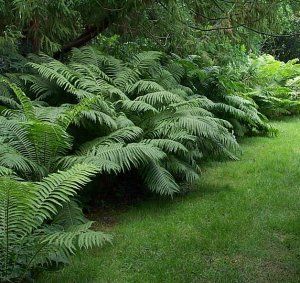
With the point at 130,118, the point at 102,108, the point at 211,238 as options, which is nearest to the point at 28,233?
the point at 211,238

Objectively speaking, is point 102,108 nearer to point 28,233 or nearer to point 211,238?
point 211,238

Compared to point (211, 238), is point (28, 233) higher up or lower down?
higher up

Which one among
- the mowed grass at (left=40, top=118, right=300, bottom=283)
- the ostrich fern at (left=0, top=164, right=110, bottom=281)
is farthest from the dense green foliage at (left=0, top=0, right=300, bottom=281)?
the mowed grass at (left=40, top=118, right=300, bottom=283)

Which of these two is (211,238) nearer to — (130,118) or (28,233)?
(28,233)

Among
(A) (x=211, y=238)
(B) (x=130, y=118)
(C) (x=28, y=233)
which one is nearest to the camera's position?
(C) (x=28, y=233)

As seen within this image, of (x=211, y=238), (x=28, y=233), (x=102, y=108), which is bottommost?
(x=211, y=238)

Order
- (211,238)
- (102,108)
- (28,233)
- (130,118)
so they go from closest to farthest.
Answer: (28,233) → (211,238) → (102,108) → (130,118)

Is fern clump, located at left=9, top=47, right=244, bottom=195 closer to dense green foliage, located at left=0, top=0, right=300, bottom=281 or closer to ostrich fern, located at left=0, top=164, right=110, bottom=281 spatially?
dense green foliage, located at left=0, top=0, right=300, bottom=281

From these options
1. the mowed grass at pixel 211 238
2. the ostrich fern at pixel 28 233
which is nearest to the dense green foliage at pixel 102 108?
the ostrich fern at pixel 28 233

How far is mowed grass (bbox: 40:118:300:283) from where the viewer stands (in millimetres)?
3678

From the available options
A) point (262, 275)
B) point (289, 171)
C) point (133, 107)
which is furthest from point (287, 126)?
point (262, 275)

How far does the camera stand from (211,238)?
4328mm

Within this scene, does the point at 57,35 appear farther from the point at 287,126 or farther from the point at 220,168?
the point at 287,126

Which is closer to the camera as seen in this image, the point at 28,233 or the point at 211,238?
the point at 28,233
